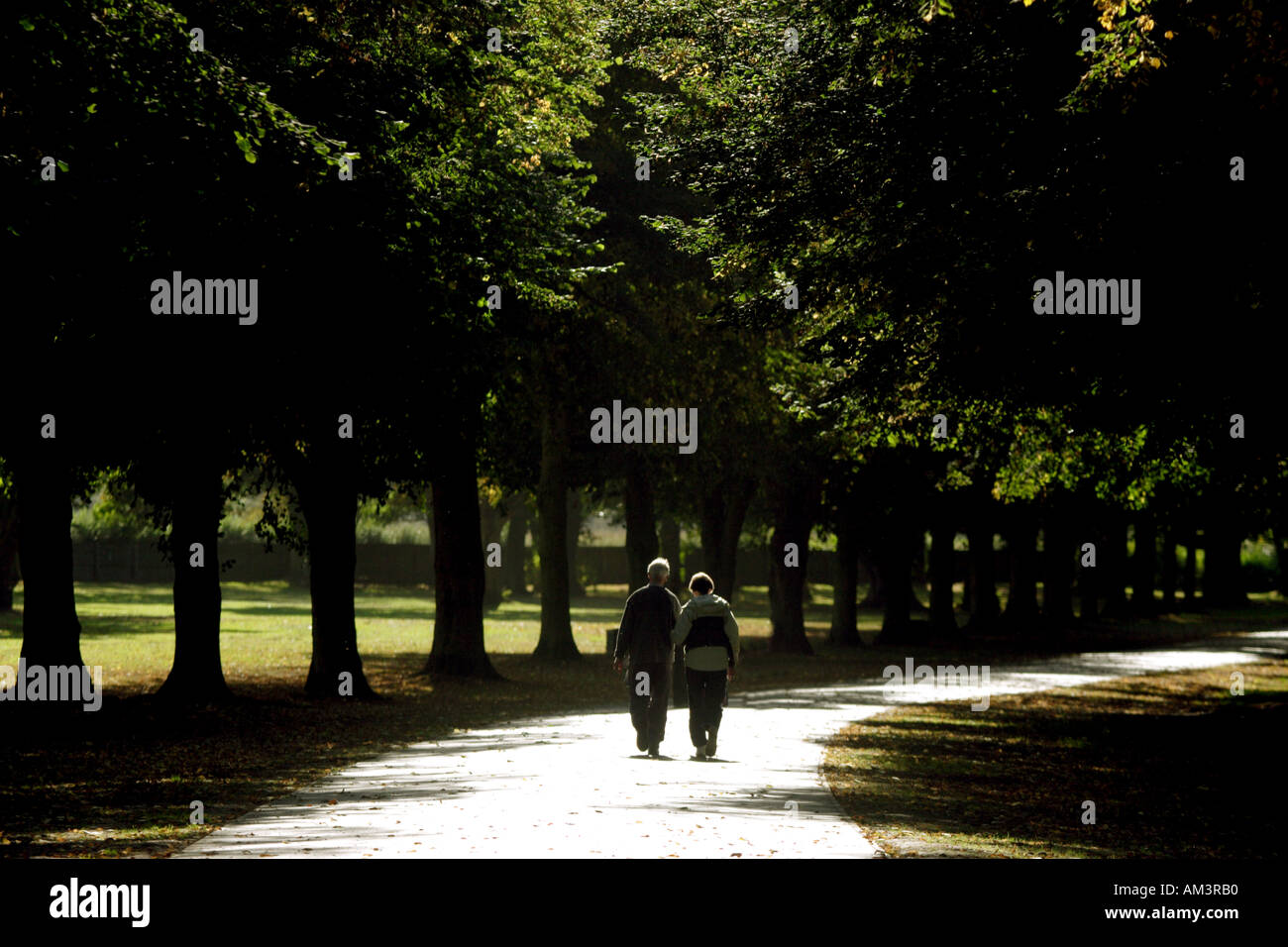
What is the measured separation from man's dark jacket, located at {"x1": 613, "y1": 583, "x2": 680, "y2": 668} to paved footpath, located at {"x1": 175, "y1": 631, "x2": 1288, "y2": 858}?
Answer: 992mm

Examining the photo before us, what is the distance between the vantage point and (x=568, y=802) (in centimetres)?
1091

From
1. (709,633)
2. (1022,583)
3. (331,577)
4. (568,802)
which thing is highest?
(331,577)

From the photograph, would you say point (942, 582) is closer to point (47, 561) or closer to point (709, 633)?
point (709, 633)

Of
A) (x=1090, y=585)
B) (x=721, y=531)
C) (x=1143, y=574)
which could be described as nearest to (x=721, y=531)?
(x=721, y=531)

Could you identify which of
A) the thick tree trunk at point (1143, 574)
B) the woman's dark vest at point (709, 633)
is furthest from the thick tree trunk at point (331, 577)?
the thick tree trunk at point (1143, 574)

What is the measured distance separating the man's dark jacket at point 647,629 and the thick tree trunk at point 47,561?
22.6 feet

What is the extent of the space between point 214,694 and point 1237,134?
46.3 feet

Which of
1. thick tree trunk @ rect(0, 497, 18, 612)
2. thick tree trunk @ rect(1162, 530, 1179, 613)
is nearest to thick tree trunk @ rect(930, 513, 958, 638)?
thick tree trunk @ rect(1162, 530, 1179, 613)

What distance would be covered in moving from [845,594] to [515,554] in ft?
129

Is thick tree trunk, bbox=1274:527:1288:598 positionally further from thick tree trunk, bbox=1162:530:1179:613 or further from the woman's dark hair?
the woman's dark hair

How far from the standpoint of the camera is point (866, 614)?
231 feet

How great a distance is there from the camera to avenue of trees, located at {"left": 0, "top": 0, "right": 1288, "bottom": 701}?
41.8 ft
